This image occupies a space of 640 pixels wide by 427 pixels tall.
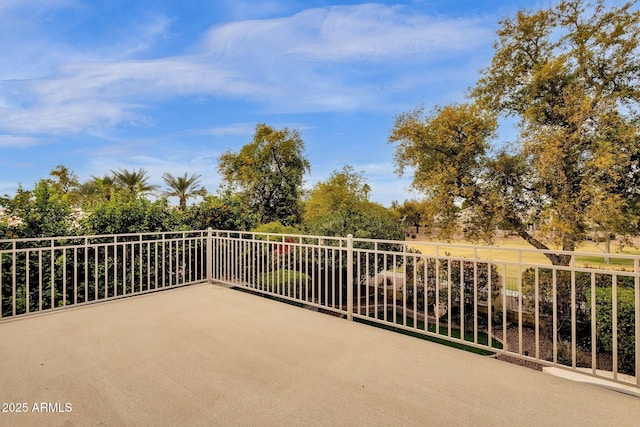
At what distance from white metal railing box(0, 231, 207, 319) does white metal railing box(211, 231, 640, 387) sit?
0.61 meters

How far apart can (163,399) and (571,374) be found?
258cm

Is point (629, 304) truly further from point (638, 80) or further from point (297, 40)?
point (638, 80)

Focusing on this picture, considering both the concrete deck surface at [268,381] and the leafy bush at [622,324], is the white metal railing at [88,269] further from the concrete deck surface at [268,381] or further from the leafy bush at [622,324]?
the leafy bush at [622,324]

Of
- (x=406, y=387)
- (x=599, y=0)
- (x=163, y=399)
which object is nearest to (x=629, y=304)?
(x=406, y=387)

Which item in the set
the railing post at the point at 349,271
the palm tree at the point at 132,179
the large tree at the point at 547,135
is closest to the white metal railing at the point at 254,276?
the railing post at the point at 349,271

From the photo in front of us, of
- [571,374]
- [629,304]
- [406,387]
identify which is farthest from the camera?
[629,304]

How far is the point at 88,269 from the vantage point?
168 inches

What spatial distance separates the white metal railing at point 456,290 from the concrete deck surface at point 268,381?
323 mm

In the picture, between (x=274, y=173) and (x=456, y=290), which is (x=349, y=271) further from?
(x=274, y=173)

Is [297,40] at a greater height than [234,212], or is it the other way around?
[297,40]

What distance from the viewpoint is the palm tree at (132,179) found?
1608 centimetres

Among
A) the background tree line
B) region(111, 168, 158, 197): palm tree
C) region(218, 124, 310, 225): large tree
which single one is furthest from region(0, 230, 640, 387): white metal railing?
region(111, 168, 158, 197): palm tree

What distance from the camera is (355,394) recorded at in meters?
1.89

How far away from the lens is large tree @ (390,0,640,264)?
9.67m
